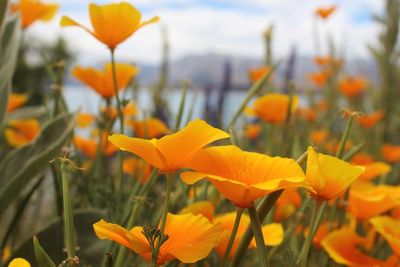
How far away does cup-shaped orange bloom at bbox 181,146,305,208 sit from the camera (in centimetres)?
41

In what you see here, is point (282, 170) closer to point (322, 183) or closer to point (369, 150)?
point (322, 183)

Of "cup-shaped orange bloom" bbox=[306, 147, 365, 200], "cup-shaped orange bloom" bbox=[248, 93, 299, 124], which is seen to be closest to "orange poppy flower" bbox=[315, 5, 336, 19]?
"cup-shaped orange bloom" bbox=[248, 93, 299, 124]

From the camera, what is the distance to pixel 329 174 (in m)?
0.46

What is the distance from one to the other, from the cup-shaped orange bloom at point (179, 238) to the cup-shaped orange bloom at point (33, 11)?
0.66m

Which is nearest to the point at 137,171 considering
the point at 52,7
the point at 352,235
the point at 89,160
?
the point at 89,160

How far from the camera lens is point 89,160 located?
1.25 metres

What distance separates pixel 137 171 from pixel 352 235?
48 cm

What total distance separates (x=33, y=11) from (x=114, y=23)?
508 millimetres

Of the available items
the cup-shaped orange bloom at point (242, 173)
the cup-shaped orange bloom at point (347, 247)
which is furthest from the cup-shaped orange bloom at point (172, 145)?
the cup-shaped orange bloom at point (347, 247)

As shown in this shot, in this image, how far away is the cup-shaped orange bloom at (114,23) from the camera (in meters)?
0.60

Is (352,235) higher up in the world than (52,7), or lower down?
lower down

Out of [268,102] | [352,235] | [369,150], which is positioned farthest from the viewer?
[369,150]

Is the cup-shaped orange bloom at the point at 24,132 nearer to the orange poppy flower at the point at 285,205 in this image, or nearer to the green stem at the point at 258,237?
the orange poppy flower at the point at 285,205

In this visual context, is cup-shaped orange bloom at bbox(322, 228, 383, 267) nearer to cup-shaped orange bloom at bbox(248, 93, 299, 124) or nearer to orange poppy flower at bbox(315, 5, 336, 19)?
cup-shaped orange bloom at bbox(248, 93, 299, 124)
